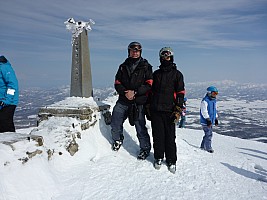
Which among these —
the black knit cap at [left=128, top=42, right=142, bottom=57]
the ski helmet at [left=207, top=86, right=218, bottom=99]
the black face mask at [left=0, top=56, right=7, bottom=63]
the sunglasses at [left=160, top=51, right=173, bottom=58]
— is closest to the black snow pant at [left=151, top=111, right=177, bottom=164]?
the sunglasses at [left=160, top=51, right=173, bottom=58]

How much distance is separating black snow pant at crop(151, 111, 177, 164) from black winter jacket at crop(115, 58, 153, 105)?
0.51 m

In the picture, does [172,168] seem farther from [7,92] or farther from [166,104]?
[7,92]

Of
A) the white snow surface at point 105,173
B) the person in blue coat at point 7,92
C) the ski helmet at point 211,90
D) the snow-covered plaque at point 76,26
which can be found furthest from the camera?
the ski helmet at point 211,90

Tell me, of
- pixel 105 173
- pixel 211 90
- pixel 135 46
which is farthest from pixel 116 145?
pixel 211 90

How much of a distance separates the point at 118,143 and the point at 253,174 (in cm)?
297

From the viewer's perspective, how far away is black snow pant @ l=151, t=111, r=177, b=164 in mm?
4477

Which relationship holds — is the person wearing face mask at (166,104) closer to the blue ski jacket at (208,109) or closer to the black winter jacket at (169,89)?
the black winter jacket at (169,89)

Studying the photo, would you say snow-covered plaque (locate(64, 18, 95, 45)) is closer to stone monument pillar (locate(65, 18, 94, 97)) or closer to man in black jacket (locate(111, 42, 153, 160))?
stone monument pillar (locate(65, 18, 94, 97))

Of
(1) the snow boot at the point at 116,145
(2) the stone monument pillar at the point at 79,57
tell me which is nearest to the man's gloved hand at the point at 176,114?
(1) the snow boot at the point at 116,145

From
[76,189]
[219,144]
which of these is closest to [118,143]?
[76,189]

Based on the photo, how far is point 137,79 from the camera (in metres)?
4.70

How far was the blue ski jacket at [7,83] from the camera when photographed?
4424 mm

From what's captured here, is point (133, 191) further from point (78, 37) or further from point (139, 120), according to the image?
point (78, 37)

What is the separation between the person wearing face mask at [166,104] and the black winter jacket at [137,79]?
22cm
